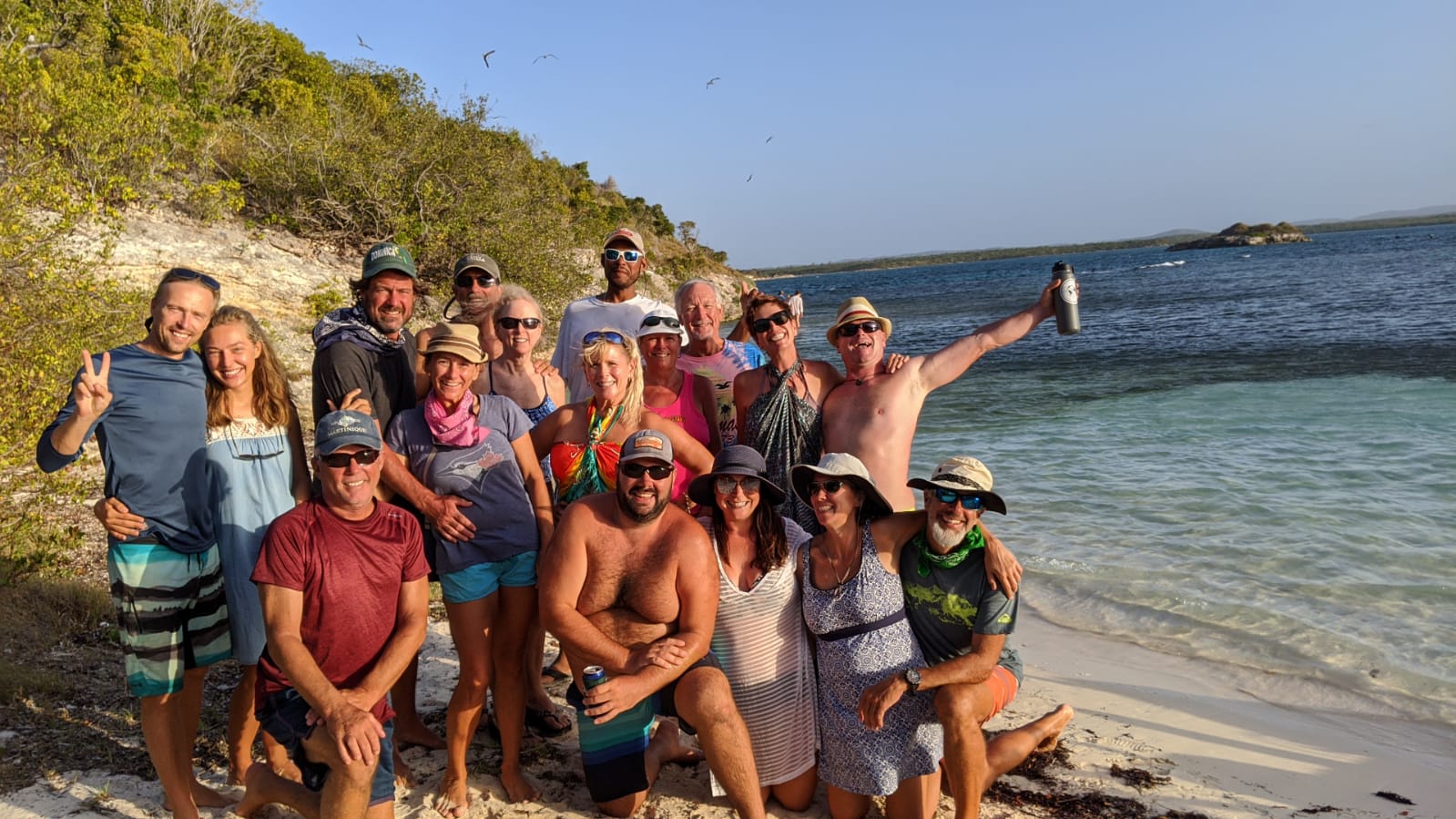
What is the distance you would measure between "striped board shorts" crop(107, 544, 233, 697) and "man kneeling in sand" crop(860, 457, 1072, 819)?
2.84 m

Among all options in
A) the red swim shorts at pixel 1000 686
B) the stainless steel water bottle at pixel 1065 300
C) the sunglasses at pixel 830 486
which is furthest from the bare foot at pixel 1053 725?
the stainless steel water bottle at pixel 1065 300

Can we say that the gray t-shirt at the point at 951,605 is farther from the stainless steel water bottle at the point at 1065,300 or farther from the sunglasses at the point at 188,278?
the sunglasses at the point at 188,278

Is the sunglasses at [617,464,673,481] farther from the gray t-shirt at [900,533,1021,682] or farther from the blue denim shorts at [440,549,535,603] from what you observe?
the gray t-shirt at [900,533,1021,682]

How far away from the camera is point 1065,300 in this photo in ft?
15.3

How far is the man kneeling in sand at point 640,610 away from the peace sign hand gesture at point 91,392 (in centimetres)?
179

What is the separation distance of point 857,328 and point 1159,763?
9.07 ft

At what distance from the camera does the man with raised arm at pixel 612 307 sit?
5.59 m

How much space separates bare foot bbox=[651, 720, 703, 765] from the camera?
4.36 meters

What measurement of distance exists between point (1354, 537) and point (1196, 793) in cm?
517

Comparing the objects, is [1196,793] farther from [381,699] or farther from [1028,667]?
[381,699]

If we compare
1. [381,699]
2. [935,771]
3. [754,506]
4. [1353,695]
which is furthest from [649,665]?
[1353,695]

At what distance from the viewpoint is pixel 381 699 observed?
3.52 m

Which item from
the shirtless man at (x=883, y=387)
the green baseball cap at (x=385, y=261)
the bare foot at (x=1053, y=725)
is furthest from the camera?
the shirtless man at (x=883, y=387)

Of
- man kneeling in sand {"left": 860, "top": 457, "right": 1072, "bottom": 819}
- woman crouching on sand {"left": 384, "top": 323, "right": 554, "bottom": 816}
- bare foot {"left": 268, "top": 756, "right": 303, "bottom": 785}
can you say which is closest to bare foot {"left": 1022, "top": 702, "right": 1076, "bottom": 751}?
man kneeling in sand {"left": 860, "top": 457, "right": 1072, "bottom": 819}
